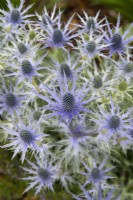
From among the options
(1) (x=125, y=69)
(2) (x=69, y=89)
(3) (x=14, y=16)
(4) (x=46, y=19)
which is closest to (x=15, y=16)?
(3) (x=14, y=16)

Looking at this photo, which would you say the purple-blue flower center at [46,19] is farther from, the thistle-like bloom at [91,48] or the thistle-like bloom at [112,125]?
the thistle-like bloom at [112,125]

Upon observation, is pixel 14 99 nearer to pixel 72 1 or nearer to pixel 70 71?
pixel 70 71

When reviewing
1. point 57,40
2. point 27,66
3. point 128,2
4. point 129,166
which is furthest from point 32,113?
point 128,2

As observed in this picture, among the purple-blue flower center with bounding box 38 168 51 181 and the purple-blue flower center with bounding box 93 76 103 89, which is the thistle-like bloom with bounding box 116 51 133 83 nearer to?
the purple-blue flower center with bounding box 93 76 103 89

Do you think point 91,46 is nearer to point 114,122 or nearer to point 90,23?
point 90,23

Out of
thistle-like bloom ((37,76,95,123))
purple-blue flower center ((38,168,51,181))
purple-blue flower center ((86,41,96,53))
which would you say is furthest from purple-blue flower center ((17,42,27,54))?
purple-blue flower center ((38,168,51,181))
